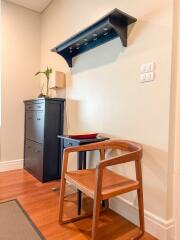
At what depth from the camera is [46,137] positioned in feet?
8.42

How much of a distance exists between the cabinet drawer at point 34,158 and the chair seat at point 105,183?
3.59 ft

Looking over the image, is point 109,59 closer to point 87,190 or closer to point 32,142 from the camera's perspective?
point 87,190

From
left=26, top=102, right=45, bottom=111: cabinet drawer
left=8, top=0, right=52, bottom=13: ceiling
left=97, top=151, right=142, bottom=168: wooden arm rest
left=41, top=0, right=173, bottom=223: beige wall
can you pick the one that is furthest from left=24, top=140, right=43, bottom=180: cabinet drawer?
left=8, top=0, right=52, bottom=13: ceiling

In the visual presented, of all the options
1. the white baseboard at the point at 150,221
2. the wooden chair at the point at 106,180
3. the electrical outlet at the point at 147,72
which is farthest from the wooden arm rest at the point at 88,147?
the electrical outlet at the point at 147,72

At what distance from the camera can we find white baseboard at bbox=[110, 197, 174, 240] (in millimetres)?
1455

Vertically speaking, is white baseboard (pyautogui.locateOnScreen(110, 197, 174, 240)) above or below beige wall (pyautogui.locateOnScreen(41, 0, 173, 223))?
below

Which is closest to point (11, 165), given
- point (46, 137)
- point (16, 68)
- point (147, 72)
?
point (46, 137)

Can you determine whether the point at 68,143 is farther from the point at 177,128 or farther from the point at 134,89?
the point at 177,128

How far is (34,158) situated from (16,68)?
4.77 ft

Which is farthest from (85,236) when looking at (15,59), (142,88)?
(15,59)

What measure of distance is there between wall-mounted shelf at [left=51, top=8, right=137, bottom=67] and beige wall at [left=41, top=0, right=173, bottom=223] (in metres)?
0.07

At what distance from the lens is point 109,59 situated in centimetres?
197

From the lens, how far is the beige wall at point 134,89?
147 cm

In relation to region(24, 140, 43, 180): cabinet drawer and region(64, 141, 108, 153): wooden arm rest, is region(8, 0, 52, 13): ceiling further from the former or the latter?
region(64, 141, 108, 153): wooden arm rest
